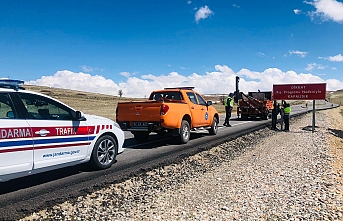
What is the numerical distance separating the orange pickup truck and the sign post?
7.55 m

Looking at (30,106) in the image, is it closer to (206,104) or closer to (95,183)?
(95,183)

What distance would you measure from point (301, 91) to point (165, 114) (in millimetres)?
10378

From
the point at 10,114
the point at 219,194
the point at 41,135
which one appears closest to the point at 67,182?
the point at 41,135

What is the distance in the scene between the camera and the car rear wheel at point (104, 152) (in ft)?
21.2

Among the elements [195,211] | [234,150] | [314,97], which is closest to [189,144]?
[234,150]

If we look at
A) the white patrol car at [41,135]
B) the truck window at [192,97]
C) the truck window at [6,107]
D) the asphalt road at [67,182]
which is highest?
the truck window at [192,97]

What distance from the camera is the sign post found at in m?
16.0

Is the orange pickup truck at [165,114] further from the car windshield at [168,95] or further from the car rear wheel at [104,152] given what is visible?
the car rear wheel at [104,152]

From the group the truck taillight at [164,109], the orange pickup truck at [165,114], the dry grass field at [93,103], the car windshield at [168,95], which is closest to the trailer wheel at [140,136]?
the orange pickup truck at [165,114]

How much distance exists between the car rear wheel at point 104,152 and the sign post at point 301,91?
42.3ft

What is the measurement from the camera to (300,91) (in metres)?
16.7

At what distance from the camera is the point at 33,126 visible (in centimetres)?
505

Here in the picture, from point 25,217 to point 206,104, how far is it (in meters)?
9.06

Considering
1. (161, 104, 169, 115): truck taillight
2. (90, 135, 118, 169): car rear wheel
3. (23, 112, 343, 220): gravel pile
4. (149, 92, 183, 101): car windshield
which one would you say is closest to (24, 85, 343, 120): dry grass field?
(149, 92, 183, 101): car windshield
